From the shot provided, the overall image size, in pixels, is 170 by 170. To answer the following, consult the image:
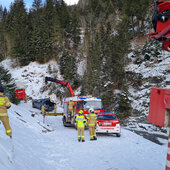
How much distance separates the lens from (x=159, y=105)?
3.58 m

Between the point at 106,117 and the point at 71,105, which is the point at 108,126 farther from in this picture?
the point at 71,105

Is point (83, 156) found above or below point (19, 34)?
below

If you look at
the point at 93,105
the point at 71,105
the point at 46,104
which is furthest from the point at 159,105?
the point at 46,104

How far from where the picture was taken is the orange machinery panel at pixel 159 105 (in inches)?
134

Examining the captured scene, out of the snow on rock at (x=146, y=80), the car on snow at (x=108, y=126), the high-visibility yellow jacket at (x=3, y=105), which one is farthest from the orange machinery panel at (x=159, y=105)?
the snow on rock at (x=146, y=80)

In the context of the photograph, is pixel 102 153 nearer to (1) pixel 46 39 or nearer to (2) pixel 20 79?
(2) pixel 20 79

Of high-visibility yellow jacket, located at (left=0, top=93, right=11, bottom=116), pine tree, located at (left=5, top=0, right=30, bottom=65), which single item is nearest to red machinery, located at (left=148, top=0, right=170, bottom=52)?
high-visibility yellow jacket, located at (left=0, top=93, right=11, bottom=116)

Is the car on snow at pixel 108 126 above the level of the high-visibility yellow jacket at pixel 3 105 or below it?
below

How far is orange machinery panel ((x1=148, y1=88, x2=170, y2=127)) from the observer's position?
11.2 feet

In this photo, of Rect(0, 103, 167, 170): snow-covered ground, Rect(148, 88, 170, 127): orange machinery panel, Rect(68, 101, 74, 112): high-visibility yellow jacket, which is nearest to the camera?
Rect(148, 88, 170, 127): orange machinery panel

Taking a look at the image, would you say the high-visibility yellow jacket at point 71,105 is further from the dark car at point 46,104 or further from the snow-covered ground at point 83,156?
the dark car at point 46,104

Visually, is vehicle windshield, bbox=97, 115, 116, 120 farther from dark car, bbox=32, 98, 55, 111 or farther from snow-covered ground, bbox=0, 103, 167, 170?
dark car, bbox=32, 98, 55, 111

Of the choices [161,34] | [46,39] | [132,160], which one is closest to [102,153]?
[132,160]

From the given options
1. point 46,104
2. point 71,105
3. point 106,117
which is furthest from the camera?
point 46,104
